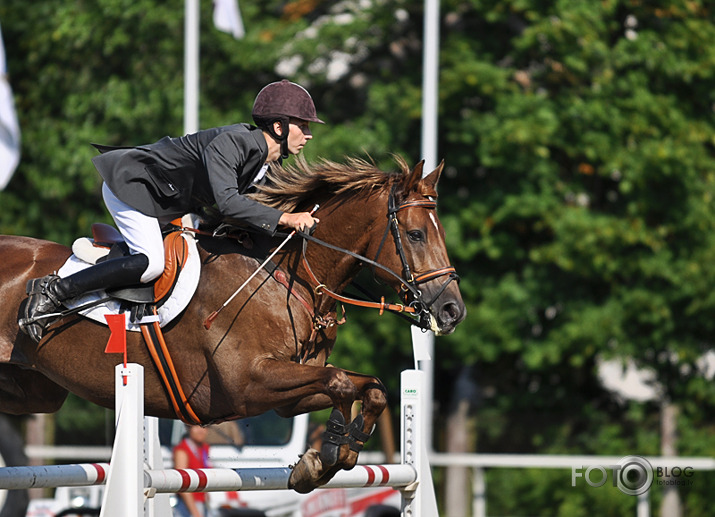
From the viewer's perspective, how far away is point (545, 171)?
41.4ft

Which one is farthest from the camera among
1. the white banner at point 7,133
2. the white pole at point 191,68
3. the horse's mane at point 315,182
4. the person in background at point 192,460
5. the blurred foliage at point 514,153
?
the white pole at point 191,68

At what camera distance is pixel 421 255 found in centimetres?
497

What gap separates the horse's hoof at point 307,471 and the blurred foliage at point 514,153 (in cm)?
799

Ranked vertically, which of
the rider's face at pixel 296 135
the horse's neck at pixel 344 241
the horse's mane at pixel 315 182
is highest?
the rider's face at pixel 296 135

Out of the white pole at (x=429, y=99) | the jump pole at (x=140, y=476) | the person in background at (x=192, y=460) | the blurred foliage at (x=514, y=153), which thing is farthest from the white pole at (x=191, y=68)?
the jump pole at (x=140, y=476)

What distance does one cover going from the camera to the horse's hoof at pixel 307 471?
468 cm

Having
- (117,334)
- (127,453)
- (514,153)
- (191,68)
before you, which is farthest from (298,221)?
(191,68)

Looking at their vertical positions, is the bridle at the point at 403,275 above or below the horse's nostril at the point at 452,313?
above

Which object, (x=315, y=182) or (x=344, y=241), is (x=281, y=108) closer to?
(x=315, y=182)

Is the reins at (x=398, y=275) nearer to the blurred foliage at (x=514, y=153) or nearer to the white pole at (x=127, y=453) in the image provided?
the white pole at (x=127, y=453)

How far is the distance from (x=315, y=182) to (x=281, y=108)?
421mm

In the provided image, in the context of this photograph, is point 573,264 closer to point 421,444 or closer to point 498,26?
point 498,26

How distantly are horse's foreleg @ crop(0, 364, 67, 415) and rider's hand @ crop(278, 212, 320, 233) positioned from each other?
169 cm

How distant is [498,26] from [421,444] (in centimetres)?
944
